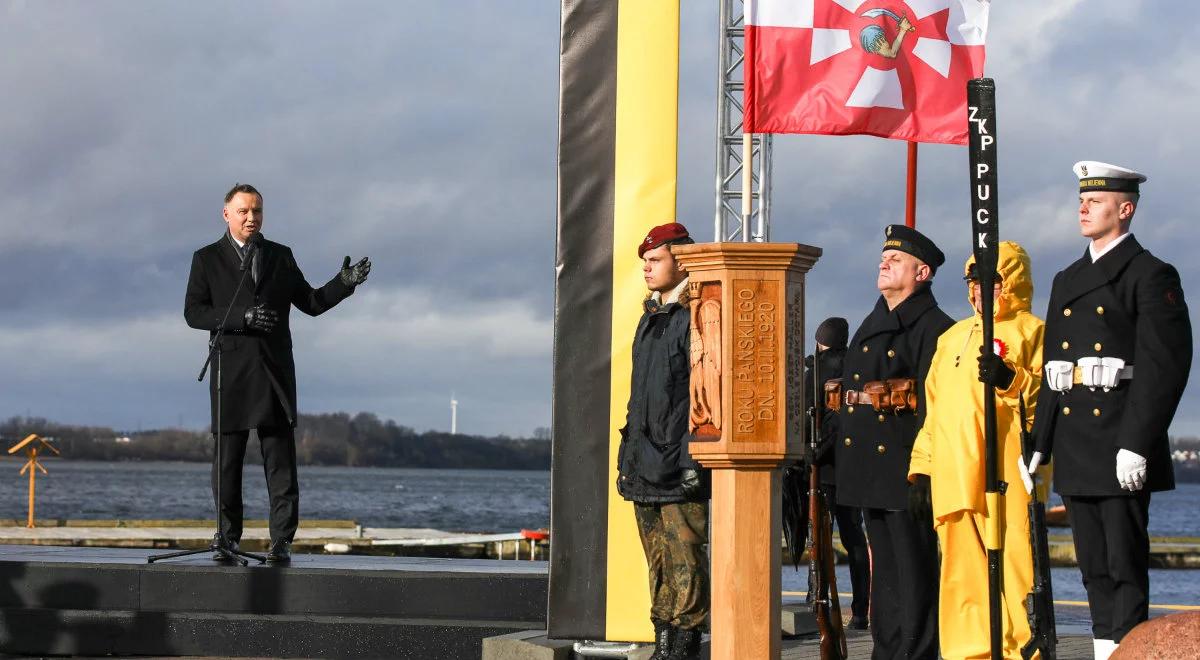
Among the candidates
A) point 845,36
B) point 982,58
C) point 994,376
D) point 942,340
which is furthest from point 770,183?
point 994,376

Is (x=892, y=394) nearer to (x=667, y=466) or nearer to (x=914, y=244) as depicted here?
(x=914, y=244)

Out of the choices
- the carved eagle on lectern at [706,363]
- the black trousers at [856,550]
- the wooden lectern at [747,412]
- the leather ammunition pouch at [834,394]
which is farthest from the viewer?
the black trousers at [856,550]

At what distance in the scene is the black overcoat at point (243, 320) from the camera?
960 cm

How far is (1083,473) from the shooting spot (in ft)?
20.8

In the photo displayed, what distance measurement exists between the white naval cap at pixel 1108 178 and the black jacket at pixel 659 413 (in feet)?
5.84

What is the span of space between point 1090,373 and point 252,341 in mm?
5110

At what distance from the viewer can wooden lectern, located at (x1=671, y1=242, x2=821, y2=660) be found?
5.70 metres

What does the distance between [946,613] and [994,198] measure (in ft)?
6.62

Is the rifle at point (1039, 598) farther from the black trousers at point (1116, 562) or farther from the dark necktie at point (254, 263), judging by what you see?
the dark necktie at point (254, 263)

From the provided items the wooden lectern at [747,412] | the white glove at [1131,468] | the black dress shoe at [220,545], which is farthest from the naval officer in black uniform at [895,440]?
the black dress shoe at [220,545]

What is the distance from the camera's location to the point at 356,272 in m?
9.56

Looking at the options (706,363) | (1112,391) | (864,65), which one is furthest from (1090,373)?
(864,65)

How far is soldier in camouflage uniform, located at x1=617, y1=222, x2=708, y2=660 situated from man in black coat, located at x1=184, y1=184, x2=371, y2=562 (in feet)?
8.81

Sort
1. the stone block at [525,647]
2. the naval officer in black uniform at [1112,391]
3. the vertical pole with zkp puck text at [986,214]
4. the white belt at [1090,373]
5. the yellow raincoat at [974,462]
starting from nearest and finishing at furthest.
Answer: the vertical pole with zkp puck text at [986,214] < the naval officer in black uniform at [1112,391] < the white belt at [1090,373] < the yellow raincoat at [974,462] < the stone block at [525,647]
